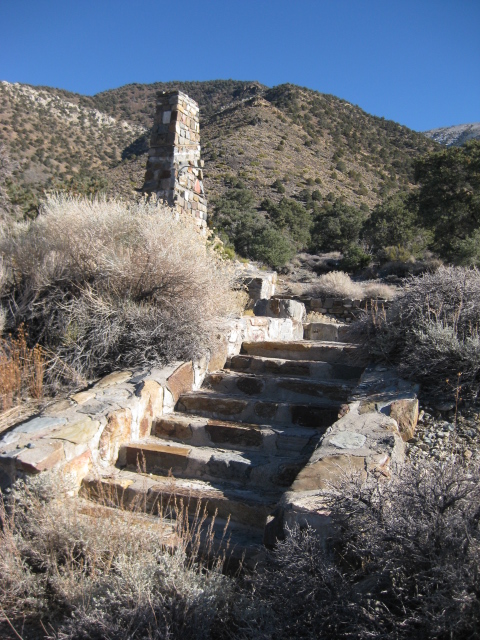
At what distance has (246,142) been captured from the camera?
3619cm

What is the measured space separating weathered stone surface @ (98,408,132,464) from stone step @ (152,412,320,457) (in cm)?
35

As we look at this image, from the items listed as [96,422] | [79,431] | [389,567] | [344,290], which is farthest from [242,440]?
[344,290]

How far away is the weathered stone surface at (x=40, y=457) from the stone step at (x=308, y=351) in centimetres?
267

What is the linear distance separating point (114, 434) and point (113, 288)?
5.79ft

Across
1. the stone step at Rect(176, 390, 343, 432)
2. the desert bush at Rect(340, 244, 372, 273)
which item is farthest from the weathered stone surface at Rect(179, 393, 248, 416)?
the desert bush at Rect(340, 244, 372, 273)

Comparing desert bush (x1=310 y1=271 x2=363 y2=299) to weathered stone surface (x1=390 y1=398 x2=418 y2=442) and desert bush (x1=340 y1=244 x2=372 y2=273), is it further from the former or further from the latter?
weathered stone surface (x1=390 y1=398 x2=418 y2=442)

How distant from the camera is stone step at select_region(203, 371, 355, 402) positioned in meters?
4.16

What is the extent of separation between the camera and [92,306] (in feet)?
15.2

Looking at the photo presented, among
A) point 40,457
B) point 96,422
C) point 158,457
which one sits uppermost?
point 96,422

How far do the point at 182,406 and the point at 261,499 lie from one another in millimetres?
1497

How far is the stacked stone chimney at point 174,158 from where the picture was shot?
27.5 ft

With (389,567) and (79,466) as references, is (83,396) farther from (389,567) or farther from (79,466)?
(389,567)

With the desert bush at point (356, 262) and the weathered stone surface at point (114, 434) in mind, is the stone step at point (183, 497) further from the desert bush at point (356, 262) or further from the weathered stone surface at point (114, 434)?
the desert bush at point (356, 262)

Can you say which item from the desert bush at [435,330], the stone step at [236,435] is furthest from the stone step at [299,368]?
the stone step at [236,435]
